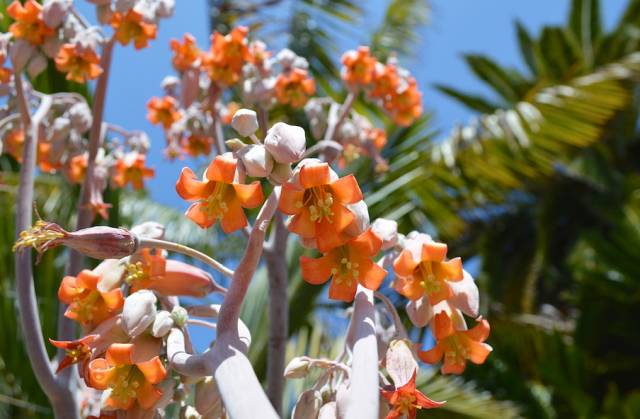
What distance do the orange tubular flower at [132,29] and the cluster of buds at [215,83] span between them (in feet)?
0.76

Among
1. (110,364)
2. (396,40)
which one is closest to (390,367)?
(110,364)

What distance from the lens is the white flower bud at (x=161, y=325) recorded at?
0.75 metres

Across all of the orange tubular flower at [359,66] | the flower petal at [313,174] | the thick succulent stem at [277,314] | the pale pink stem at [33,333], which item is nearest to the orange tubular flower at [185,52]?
the orange tubular flower at [359,66]

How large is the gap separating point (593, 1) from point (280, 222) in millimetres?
7127

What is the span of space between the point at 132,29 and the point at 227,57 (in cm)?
27

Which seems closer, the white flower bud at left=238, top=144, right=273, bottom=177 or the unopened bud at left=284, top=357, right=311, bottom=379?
the white flower bud at left=238, top=144, right=273, bottom=177

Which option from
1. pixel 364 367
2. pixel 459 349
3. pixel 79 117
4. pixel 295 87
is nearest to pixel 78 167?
pixel 79 117

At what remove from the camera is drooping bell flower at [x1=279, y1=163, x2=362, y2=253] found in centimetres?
71

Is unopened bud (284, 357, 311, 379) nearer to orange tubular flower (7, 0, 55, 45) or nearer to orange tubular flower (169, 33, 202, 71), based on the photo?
orange tubular flower (7, 0, 55, 45)

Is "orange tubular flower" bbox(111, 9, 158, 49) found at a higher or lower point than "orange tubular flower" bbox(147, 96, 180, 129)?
higher

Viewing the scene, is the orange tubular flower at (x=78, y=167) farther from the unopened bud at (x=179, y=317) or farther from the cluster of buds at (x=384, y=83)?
the unopened bud at (x=179, y=317)

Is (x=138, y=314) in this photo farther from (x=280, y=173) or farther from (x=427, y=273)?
(x=427, y=273)

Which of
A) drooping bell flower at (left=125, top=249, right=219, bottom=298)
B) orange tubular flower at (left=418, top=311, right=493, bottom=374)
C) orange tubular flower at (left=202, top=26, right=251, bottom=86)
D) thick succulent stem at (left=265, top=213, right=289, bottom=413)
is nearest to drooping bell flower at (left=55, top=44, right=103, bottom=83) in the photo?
orange tubular flower at (left=202, top=26, right=251, bottom=86)

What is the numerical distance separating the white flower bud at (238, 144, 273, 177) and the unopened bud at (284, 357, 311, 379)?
0.23 meters
